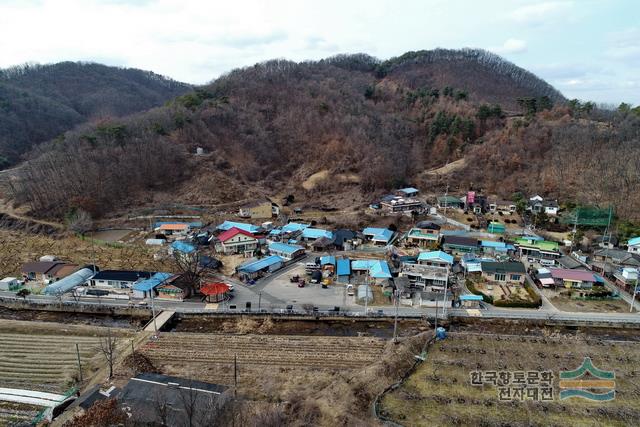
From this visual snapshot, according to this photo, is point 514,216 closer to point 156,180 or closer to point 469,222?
point 469,222

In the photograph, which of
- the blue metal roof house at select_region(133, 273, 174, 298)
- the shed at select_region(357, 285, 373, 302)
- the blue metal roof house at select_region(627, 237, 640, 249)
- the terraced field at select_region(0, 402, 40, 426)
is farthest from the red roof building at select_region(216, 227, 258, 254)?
the blue metal roof house at select_region(627, 237, 640, 249)

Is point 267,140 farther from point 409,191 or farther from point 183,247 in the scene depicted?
point 183,247

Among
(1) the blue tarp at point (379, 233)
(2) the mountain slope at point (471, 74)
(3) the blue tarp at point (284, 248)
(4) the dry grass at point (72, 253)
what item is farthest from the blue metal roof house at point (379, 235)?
(2) the mountain slope at point (471, 74)

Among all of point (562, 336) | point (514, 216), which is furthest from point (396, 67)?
point (562, 336)

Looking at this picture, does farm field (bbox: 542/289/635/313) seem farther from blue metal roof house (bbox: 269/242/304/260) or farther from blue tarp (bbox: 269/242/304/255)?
blue tarp (bbox: 269/242/304/255)

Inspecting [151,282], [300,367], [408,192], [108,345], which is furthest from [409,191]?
[108,345]

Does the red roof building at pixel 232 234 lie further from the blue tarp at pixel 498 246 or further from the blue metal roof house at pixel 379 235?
the blue tarp at pixel 498 246
